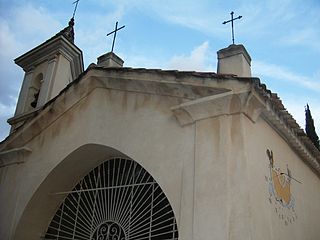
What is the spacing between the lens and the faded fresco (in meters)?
6.21

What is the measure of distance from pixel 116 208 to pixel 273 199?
2710 mm

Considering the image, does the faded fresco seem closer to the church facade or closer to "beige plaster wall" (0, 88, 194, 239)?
the church facade

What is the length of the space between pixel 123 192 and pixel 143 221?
76cm

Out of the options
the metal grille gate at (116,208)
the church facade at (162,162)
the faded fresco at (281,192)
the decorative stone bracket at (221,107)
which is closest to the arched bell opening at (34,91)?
the church facade at (162,162)

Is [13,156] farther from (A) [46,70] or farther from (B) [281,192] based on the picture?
(B) [281,192]

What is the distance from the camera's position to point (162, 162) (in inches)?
242

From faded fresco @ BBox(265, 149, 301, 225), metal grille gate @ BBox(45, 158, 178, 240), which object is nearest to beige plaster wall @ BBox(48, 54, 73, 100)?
metal grille gate @ BBox(45, 158, 178, 240)

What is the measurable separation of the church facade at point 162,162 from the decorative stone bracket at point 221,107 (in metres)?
0.02

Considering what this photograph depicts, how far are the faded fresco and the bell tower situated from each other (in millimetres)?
5944

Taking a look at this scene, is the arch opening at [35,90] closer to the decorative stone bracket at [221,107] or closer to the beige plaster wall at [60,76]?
the beige plaster wall at [60,76]

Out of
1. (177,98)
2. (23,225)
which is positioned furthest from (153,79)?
(23,225)

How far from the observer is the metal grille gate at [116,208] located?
6.52m

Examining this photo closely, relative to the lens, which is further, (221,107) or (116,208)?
(116,208)

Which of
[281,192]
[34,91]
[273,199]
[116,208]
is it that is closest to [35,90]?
[34,91]
